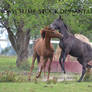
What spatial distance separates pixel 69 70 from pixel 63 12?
11.8ft

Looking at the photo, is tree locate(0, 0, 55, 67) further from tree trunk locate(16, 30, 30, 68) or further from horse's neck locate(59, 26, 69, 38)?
horse's neck locate(59, 26, 69, 38)

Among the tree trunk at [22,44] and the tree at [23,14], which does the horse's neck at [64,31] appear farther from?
the tree trunk at [22,44]

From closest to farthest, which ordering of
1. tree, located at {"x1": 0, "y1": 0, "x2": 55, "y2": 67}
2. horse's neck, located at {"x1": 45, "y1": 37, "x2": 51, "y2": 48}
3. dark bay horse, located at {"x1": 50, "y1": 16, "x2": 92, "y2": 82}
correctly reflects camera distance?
horse's neck, located at {"x1": 45, "y1": 37, "x2": 51, "y2": 48} → dark bay horse, located at {"x1": 50, "y1": 16, "x2": 92, "y2": 82} → tree, located at {"x1": 0, "y1": 0, "x2": 55, "y2": 67}

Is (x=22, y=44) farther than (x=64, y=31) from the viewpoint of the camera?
Yes

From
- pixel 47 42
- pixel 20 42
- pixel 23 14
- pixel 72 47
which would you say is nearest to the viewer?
pixel 47 42

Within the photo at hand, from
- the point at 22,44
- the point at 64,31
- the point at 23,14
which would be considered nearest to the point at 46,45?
the point at 64,31

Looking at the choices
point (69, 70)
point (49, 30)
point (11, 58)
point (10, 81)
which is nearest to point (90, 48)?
point (49, 30)

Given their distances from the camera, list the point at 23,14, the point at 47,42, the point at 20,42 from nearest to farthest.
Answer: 1. the point at 47,42
2. the point at 23,14
3. the point at 20,42

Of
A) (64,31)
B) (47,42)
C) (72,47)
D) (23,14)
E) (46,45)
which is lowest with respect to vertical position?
(72,47)

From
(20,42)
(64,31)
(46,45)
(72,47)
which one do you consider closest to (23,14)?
(64,31)

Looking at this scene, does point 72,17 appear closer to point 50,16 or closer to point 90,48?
point 50,16

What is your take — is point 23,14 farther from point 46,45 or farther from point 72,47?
point 46,45

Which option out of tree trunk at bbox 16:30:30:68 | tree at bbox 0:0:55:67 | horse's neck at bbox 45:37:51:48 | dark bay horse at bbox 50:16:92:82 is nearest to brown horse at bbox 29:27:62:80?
horse's neck at bbox 45:37:51:48

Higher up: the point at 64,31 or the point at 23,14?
the point at 23,14
